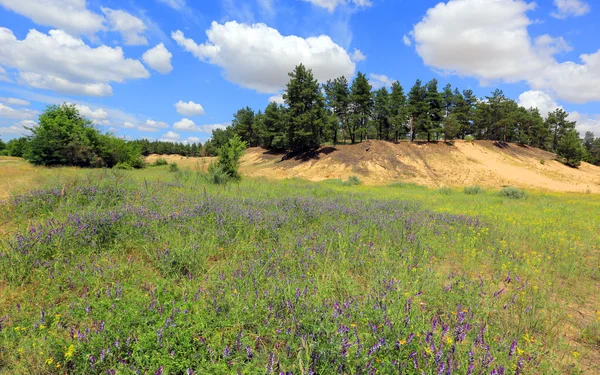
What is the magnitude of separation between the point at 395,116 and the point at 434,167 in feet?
39.1

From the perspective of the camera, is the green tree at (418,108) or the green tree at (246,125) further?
the green tree at (246,125)

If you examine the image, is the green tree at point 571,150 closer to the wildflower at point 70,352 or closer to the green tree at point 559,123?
the green tree at point 559,123

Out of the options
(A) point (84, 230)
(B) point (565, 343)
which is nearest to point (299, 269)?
(B) point (565, 343)

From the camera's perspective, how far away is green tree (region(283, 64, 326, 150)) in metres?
37.7

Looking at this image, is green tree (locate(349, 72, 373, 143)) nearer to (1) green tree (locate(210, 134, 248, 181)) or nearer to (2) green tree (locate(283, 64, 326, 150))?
(2) green tree (locate(283, 64, 326, 150))

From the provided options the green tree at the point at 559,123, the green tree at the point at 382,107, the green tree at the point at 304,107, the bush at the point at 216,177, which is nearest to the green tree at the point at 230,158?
the bush at the point at 216,177

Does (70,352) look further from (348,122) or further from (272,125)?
(272,125)

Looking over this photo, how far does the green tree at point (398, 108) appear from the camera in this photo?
42375mm

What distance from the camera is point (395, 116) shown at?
4325 centimetres

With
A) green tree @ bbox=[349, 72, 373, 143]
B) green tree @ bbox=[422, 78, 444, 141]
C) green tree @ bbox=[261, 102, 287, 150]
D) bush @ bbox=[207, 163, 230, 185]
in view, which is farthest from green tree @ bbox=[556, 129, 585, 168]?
bush @ bbox=[207, 163, 230, 185]

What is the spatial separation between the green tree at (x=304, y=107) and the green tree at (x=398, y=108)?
12705 millimetres

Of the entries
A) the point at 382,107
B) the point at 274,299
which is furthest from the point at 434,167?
the point at 274,299

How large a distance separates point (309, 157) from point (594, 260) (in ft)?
111

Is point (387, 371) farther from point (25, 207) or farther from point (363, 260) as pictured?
point (25, 207)
